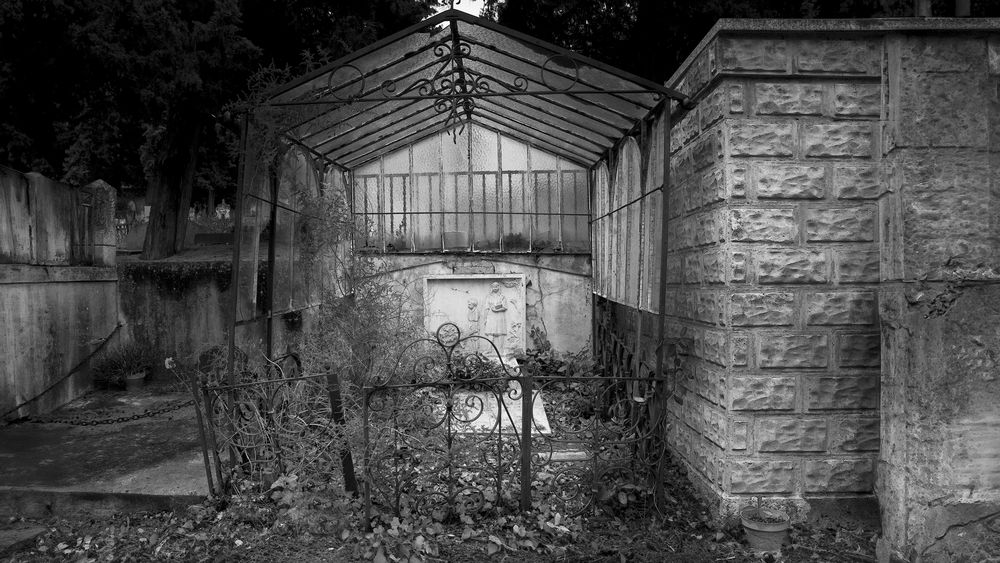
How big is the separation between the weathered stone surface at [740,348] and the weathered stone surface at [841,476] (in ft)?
2.69

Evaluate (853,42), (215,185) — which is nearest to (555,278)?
(853,42)

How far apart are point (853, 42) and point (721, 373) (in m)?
2.32

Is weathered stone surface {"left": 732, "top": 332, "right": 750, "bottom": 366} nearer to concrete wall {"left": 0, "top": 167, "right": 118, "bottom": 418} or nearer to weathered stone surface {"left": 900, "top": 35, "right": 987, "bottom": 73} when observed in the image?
weathered stone surface {"left": 900, "top": 35, "right": 987, "bottom": 73}

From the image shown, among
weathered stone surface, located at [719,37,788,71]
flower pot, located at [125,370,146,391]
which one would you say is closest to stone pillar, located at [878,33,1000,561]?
weathered stone surface, located at [719,37,788,71]

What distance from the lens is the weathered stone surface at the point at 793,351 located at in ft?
14.2

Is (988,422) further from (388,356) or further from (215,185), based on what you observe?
(215,185)

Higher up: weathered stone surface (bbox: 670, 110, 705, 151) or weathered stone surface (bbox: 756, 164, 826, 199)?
weathered stone surface (bbox: 670, 110, 705, 151)

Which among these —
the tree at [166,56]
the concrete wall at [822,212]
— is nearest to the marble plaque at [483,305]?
the tree at [166,56]

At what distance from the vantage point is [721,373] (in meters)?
4.43

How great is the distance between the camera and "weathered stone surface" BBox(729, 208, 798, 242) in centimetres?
433

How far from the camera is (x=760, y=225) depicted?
4344 millimetres

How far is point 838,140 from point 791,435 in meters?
1.95

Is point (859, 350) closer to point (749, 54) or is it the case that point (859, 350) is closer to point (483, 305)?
point (749, 54)

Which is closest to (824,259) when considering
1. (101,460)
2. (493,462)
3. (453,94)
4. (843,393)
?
(843,393)
